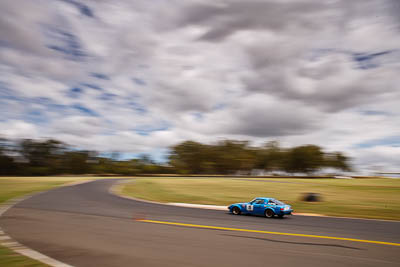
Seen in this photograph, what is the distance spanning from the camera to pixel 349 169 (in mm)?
109812

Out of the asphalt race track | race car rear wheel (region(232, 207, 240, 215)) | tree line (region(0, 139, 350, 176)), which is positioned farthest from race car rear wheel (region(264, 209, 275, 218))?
tree line (region(0, 139, 350, 176))

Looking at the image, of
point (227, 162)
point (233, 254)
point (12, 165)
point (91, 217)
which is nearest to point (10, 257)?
point (233, 254)

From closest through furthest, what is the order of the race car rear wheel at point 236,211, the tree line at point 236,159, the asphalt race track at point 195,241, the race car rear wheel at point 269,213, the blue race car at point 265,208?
1. the asphalt race track at point 195,241
2. the blue race car at point 265,208
3. the race car rear wheel at point 269,213
4. the race car rear wheel at point 236,211
5. the tree line at point 236,159

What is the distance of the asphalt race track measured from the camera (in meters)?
6.87

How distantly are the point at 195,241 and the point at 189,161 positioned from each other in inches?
3963

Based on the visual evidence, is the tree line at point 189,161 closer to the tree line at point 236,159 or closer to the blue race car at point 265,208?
the tree line at point 236,159

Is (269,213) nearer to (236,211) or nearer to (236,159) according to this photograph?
(236,211)

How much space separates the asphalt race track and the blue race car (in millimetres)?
1031

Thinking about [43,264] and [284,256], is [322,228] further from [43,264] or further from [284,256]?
A: [43,264]

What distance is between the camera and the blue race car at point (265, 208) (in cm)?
1377

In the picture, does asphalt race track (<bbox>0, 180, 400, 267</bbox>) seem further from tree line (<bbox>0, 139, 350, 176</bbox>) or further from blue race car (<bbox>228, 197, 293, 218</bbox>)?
tree line (<bbox>0, 139, 350, 176</bbox>)

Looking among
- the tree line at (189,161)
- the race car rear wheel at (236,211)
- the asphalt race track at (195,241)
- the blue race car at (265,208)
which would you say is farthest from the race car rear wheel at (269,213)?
the tree line at (189,161)

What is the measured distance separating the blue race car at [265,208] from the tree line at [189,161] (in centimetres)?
8816

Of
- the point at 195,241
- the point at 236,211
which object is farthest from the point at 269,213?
the point at 195,241
